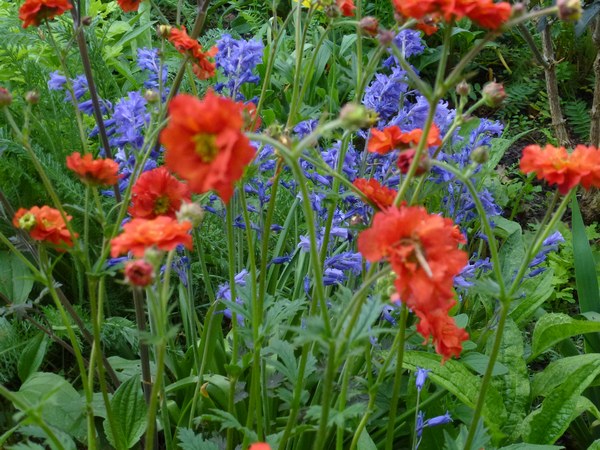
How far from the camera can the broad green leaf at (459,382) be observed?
64.5 inches

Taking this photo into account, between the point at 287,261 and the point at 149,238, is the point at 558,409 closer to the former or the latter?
the point at 287,261

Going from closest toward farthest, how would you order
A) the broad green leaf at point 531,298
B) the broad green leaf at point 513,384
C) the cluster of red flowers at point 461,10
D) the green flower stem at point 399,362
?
the cluster of red flowers at point 461,10 < the green flower stem at point 399,362 < the broad green leaf at point 513,384 < the broad green leaf at point 531,298

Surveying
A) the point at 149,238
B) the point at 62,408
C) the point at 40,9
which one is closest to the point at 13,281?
the point at 62,408

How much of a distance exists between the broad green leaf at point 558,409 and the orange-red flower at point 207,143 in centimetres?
126

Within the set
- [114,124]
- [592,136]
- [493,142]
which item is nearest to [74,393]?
[114,124]

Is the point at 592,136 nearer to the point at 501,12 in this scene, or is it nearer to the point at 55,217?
the point at 501,12

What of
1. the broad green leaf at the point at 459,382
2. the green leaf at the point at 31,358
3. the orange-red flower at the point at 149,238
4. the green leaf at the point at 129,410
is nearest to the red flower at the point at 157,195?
the orange-red flower at the point at 149,238

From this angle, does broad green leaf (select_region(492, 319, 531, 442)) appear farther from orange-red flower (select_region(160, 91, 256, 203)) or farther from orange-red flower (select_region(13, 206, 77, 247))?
orange-red flower (select_region(160, 91, 256, 203))

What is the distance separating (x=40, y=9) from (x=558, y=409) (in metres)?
1.43

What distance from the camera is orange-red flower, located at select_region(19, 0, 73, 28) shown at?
1231 millimetres

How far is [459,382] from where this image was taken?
1653mm

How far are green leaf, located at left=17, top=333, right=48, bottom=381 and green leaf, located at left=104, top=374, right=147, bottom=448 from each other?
16.3 inches

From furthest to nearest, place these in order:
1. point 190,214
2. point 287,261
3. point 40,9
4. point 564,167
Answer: point 287,261 < point 40,9 < point 564,167 < point 190,214

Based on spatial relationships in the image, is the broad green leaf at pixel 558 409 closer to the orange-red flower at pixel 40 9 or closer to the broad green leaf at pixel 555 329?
the broad green leaf at pixel 555 329
